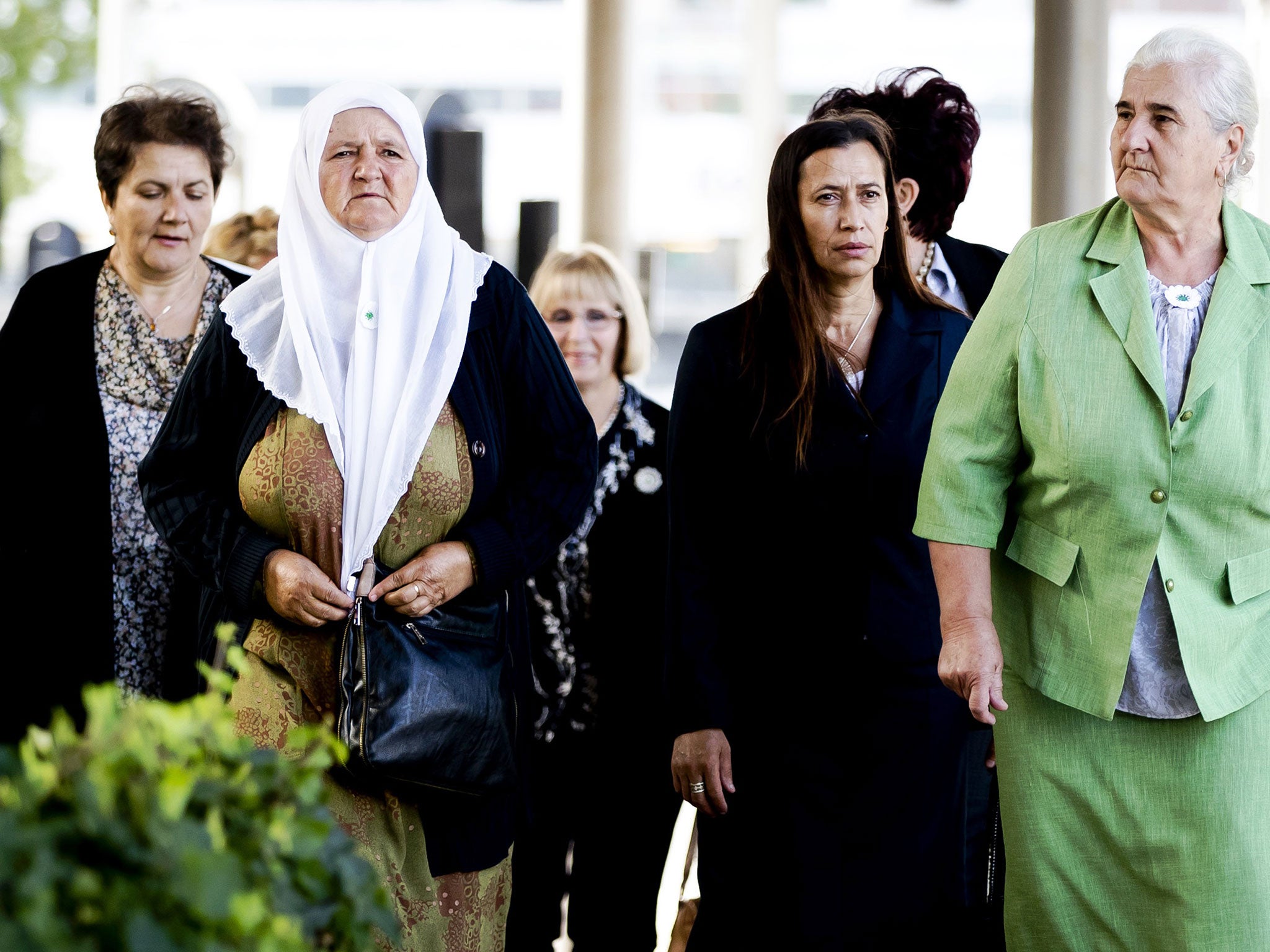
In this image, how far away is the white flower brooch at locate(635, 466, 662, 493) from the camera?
12.1 feet

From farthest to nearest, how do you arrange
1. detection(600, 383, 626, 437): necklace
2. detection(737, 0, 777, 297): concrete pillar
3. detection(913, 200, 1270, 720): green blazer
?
detection(737, 0, 777, 297): concrete pillar < detection(600, 383, 626, 437): necklace < detection(913, 200, 1270, 720): green blazer

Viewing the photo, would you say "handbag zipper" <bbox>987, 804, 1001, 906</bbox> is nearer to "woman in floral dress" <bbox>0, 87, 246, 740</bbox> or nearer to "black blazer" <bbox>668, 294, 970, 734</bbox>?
"black blazer" <bbox>668, 294, 970, 734</bbox>

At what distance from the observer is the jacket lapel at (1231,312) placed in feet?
7.68

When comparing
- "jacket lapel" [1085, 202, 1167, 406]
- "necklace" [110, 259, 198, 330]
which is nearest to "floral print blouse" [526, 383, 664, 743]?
"necklace" [110, 259, 198, 330]

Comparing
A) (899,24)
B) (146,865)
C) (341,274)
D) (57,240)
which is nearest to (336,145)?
(341,274)

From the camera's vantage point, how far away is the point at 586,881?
3641mm

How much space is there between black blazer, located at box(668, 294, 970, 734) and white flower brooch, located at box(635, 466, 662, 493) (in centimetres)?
63

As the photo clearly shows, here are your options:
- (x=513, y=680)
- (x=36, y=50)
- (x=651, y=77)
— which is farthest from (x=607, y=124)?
(x=36, y=50)

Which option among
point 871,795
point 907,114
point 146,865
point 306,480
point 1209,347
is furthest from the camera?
point 907,114

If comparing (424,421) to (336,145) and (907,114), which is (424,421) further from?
(907,114)

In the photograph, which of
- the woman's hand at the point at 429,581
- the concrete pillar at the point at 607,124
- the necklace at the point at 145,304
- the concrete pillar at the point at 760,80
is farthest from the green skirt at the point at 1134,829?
the concrete pillar at the point at 760,80

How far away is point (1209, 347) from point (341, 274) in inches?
60.8

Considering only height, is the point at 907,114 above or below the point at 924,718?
above

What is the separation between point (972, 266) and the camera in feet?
11.6
